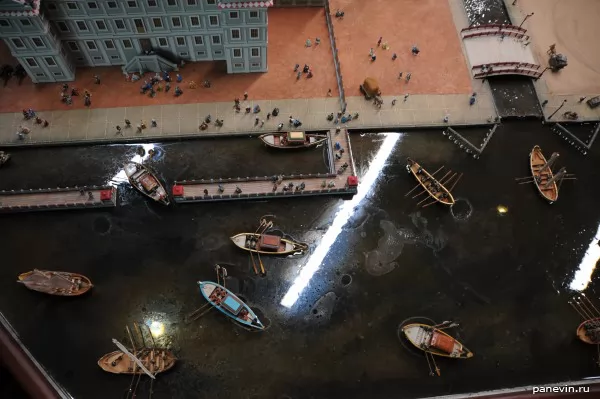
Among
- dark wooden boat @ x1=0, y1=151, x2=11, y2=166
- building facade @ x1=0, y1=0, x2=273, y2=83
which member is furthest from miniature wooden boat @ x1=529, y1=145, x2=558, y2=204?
dark wooden boat @ x1=0, y1=151, x2=11, y2=166

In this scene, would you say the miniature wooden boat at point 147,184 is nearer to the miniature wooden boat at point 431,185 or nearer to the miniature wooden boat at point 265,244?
the miniature wooden boat at point 265,244

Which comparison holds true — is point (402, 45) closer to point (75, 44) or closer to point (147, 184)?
point (147, 184)

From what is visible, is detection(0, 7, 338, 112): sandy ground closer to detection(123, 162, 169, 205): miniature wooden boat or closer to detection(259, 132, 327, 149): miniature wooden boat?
detection(259, 132, 327, 149): miniature wooden boat

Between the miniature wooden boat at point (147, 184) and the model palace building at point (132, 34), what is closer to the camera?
the model palace building at point (132, 34)

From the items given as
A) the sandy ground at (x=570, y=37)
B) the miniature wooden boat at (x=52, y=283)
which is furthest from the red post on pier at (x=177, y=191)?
the sandy ground at (x=570, y=37)

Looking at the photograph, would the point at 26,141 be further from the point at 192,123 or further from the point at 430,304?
the point at 430,304

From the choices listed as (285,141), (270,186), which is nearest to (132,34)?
(285,141)
